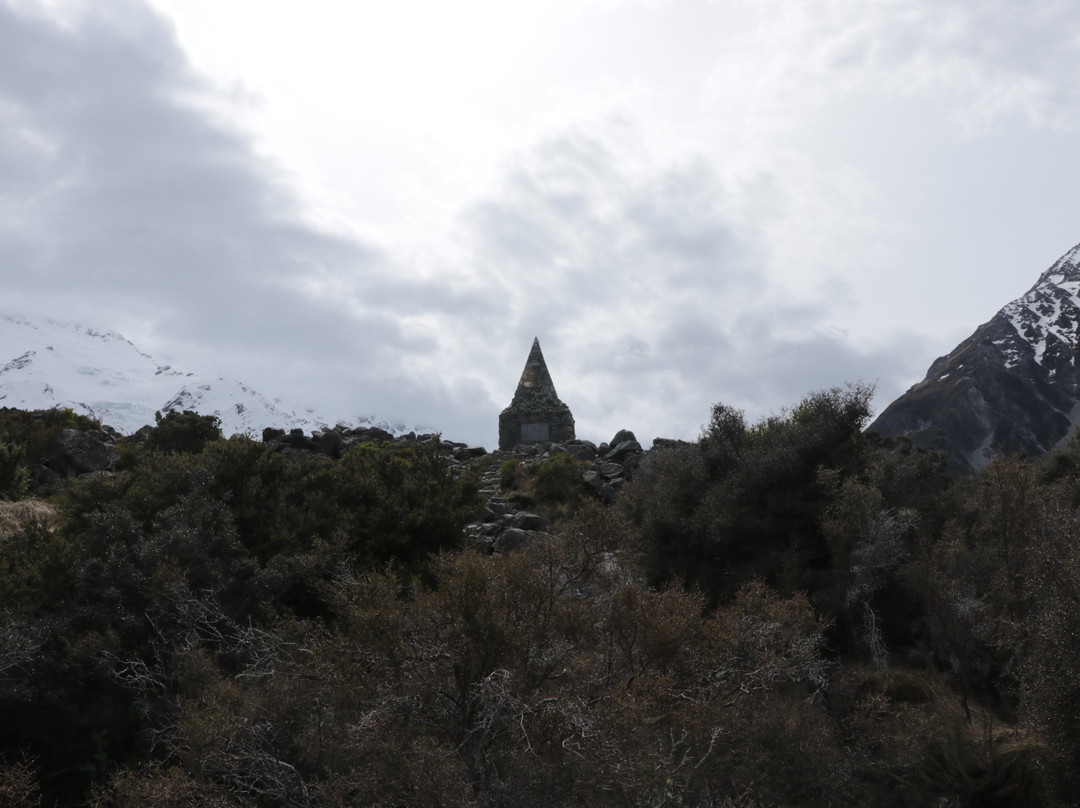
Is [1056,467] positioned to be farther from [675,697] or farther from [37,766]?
[37,766]

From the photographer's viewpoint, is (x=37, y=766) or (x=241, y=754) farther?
(x=37, y=766)

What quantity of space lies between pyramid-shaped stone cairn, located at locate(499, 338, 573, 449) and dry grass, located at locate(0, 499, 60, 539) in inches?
610

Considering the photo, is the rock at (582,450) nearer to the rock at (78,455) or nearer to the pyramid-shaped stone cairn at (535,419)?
the pyramid-shaped stone cairn at (535,419)

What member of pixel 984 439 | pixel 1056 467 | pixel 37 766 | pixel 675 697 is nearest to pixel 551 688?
pixel 675 697

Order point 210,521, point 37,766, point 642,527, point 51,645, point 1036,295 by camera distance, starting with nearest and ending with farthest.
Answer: point 37,766
point 51,645
point 210,521
point 642,527
point 1036,295

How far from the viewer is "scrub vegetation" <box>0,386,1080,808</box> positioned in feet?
24.7

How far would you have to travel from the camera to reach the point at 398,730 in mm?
7445

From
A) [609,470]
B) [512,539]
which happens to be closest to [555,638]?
[512,539]

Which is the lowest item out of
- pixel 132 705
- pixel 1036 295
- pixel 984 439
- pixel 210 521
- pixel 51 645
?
pixel 132 705

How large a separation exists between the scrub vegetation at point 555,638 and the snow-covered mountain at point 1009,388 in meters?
26.1

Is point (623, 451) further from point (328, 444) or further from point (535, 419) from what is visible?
point (328, 444)

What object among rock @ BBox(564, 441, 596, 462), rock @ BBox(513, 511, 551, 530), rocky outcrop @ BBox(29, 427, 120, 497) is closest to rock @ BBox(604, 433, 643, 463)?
Answer: rock @ BBox(564, 441, 596, 462)

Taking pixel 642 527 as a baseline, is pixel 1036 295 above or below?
above

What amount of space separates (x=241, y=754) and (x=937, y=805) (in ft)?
23.5
